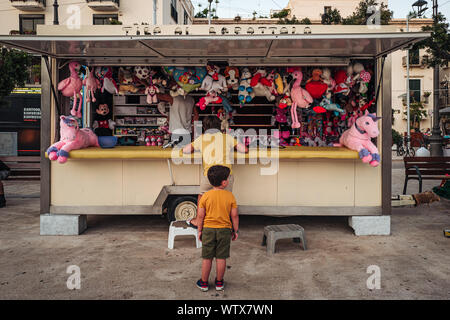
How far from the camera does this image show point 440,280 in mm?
3684

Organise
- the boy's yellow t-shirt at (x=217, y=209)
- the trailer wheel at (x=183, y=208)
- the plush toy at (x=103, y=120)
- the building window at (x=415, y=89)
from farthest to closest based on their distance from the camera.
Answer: the building window at (x=415, y=89) < the plush toy at (x=103, y=120) < the trailer wheel at (x=183, y=208) < the boy's yellow t-shirt at (x=217, y=209)

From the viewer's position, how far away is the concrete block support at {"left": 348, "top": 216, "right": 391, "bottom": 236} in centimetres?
538

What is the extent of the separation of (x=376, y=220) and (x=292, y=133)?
12.2 feet

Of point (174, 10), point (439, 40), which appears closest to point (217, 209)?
point (439, 40)

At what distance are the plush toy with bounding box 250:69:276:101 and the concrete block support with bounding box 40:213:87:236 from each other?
3519mm

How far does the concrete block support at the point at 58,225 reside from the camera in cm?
539

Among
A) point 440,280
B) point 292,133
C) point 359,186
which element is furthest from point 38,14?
point 440,280

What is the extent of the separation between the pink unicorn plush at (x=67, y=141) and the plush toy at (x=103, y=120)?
241 centimetres

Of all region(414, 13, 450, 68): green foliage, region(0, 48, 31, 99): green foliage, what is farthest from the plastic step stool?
region(414, 13, 450, 68): green foliage

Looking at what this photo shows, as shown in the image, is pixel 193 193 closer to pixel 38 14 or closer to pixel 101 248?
pixel 101 248

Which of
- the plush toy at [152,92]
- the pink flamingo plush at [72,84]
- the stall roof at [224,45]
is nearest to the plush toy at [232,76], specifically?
the stall roof at [224,45]

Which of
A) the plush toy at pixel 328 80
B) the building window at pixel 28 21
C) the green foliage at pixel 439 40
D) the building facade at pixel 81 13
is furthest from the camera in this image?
the building window at pixel 28 21

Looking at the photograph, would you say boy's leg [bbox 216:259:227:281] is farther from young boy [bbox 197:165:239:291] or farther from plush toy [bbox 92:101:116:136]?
plush toy [bbox 92:101:116:136]

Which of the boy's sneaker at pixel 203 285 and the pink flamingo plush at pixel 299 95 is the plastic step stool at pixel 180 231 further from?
the pink flamingo plush at pixel 299 95
